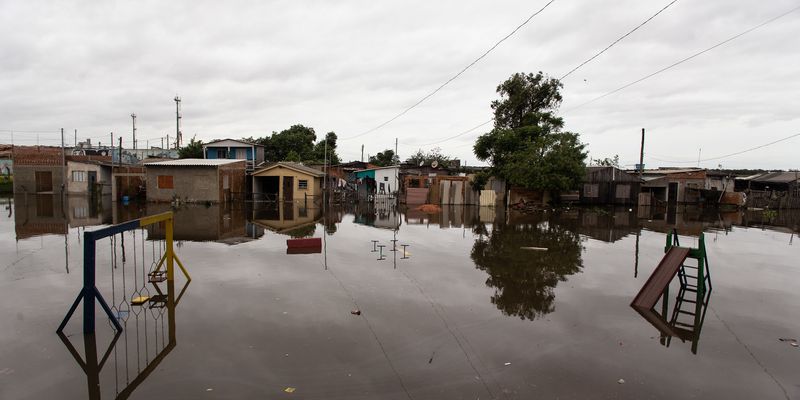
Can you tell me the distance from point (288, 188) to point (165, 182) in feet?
28.9

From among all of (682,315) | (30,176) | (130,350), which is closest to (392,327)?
(130,350)

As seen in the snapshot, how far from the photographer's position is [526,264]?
12.2 meters

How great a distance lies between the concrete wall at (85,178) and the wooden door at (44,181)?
5.98 feet

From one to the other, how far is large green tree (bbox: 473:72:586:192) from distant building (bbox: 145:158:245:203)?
20265mm

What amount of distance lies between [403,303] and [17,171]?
149 ft

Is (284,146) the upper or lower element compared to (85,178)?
upper

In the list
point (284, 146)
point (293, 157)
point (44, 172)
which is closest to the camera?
point (44, 172)

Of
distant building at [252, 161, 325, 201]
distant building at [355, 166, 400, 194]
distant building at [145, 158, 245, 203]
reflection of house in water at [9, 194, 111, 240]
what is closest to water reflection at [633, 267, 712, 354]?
reflection of house in water at [9, 194, 111, 240]

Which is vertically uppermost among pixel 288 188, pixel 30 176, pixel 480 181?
pixel 480 181

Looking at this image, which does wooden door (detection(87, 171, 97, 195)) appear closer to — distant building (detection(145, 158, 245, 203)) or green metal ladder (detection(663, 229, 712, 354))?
distant building (detection(145, 158, 245, 203))

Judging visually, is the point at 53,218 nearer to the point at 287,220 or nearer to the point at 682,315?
the point at 287,220

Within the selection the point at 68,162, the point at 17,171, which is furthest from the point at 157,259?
the point at 17,171

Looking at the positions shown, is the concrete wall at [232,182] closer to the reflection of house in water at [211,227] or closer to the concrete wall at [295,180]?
the concrete wall at [295,180]

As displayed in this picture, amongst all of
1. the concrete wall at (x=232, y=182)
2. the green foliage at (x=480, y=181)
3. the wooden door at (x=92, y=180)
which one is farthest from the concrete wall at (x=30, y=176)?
the green foliage at (x=480, y=181)
